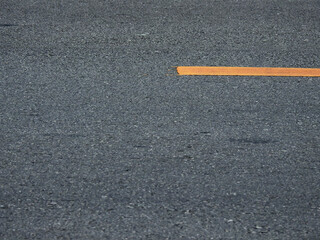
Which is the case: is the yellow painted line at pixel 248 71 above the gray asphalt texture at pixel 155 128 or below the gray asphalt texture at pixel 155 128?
below

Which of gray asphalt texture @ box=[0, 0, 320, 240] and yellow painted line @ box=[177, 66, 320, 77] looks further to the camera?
yellow painted line @ box=[177, 66, 320, 77]

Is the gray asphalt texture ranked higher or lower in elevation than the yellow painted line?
higher

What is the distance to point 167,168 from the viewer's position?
359 centimetres

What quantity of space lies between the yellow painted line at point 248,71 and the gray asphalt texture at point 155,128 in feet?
0.33

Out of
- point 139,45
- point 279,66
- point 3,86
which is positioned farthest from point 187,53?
point 3,86

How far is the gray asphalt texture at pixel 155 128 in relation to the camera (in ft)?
10.2

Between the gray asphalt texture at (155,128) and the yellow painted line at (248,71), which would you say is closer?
the gray asphalt texture at (155,128)

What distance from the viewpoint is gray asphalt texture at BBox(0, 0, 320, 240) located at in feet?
10.2

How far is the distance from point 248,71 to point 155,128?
4.80 feet

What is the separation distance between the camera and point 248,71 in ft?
A: 16.8

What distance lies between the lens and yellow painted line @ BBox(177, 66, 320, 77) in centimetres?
507

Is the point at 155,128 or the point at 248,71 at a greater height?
the point at 155,128

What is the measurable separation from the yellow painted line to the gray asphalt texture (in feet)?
0.33

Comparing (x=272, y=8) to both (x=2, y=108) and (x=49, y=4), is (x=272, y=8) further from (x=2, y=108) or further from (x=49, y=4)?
(x=2, y=108)
